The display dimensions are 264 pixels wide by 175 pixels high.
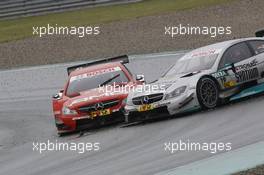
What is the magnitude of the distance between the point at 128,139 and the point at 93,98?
2551 mm

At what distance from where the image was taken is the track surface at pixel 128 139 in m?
10.5

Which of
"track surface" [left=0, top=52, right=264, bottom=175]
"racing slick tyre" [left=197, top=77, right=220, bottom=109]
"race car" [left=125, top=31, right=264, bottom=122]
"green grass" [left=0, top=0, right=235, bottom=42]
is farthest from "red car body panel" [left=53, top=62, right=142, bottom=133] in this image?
"green grass" [left=0, top=0, right=235, bottom=42]

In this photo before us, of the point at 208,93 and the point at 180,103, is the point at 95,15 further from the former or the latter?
the point at 180,103

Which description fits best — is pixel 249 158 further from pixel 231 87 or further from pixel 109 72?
pixel 109 72

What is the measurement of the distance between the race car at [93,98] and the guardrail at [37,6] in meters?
23.1

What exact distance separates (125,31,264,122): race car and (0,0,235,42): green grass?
20293 mm

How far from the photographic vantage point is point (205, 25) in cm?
3141

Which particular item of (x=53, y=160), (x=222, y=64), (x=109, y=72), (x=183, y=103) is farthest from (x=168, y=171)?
(x=109, y=72)

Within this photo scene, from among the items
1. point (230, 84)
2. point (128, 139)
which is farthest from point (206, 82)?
point (128, 139)

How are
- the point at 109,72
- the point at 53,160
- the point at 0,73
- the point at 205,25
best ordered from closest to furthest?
the point at 53,160 < the point at 109,72 < the point at 0,73 < the point at 205,25

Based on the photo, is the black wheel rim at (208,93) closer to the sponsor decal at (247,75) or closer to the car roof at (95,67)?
the sponsor decal at (247,75)

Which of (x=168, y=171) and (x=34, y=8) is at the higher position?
(x=34, y=8)

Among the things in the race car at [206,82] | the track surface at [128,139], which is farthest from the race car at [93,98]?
the race car at [206,82]

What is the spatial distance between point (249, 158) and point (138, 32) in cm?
2386
